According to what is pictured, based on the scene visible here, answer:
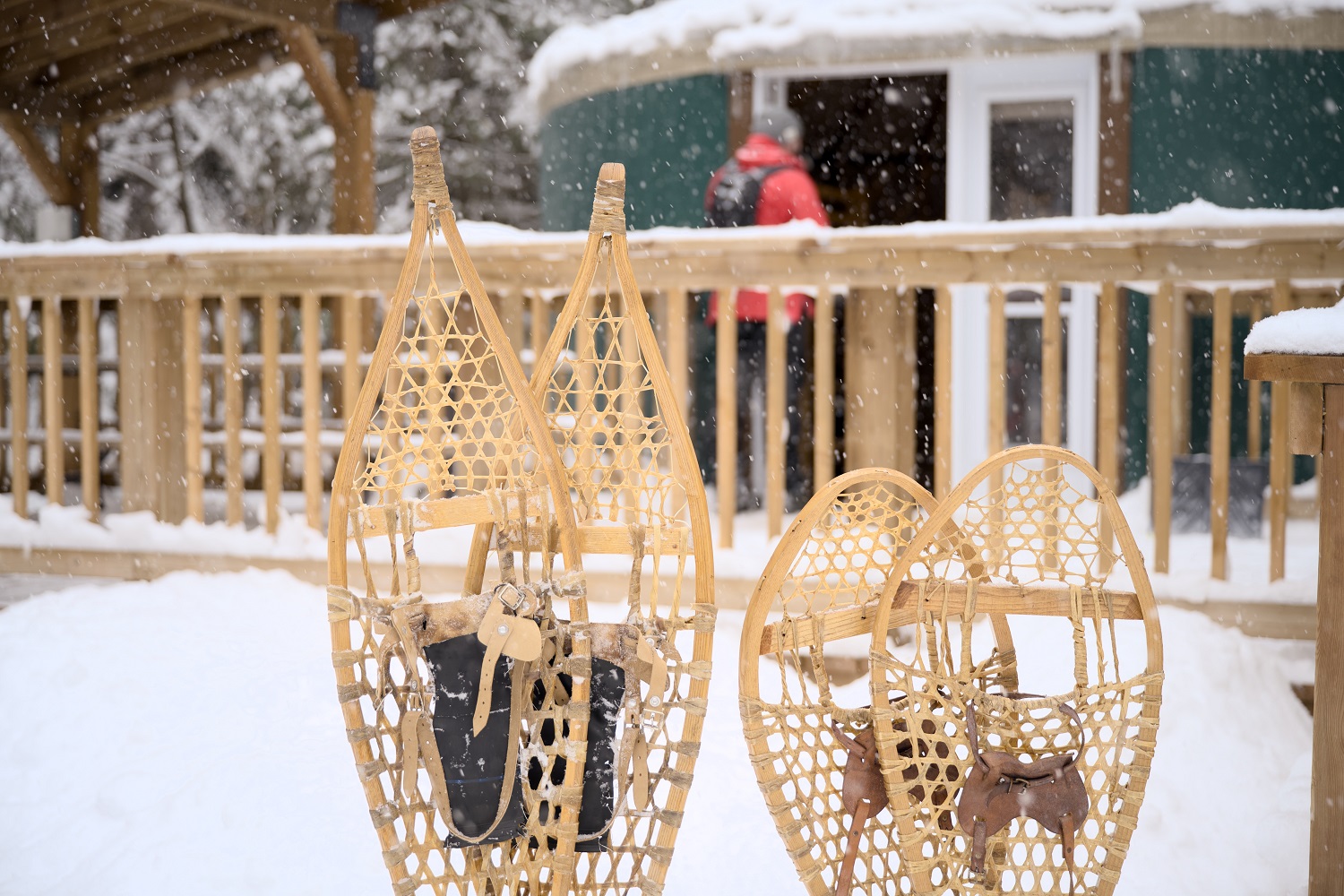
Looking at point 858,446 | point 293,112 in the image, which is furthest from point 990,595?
point 293,112

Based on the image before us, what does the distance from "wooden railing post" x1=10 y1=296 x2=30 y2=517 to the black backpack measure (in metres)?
2.60

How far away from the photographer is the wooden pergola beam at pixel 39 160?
19.7 feet

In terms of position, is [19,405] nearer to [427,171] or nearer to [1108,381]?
[427,171]

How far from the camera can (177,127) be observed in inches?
496

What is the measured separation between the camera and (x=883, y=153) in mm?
6594

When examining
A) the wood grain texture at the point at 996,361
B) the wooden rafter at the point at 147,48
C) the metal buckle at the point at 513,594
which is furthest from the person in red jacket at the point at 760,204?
the metal buckle at the point at 513,594

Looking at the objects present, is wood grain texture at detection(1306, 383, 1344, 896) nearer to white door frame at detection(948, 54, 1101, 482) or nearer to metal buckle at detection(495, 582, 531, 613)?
metal buckle at detection(495, 582, 531, 613)

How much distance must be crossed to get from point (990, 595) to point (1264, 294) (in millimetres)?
3536

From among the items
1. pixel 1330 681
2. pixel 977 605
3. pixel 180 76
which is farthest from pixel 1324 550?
pixel 180 76

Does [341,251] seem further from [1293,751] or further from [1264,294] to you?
[1264,294]

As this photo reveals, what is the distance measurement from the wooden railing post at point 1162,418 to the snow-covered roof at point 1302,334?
124 centimetres

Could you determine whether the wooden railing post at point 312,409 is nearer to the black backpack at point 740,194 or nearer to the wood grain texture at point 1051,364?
the black backpack at point 740,194

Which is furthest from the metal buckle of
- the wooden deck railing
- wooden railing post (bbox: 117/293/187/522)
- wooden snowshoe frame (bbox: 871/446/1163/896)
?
wooden railing post (bbox: 117/293/187/522)

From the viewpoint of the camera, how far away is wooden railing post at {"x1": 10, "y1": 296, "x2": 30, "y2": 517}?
3.79 meters
